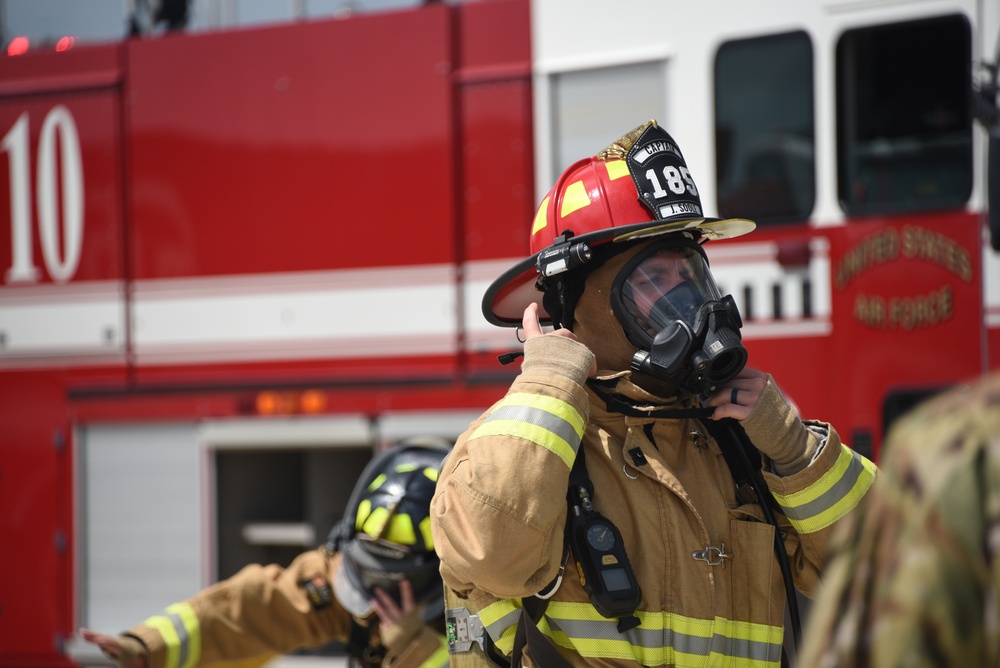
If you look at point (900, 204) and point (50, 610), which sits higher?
point (900, 204)

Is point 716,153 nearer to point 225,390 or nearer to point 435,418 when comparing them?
point 435,418

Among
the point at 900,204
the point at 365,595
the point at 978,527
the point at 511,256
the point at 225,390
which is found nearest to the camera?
the point at 978,527

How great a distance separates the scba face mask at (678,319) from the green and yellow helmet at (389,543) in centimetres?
113

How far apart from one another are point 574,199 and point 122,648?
1.64 metres

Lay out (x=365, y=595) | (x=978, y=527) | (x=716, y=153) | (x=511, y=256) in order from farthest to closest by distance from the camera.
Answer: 1. (x=511, y=256)
2. (x=716, y=153)
3. (x=365, y=595)
4. (x=978, y=527)

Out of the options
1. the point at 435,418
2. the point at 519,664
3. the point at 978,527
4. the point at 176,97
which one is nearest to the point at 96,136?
the point at 176,97

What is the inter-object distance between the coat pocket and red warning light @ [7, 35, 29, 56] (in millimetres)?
4643

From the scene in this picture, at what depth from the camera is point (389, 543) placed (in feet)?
9.37

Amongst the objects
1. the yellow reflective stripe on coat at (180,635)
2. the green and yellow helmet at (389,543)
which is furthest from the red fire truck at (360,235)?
the yellow reflective stripe on coat at (180,635)

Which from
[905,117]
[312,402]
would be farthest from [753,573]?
[312,402]

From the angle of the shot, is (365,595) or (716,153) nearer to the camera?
(365,595)

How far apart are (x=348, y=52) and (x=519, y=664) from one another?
3428 millimetres

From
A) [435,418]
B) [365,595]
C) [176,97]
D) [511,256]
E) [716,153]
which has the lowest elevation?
[365,595]

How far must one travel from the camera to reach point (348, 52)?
4.68 meters
